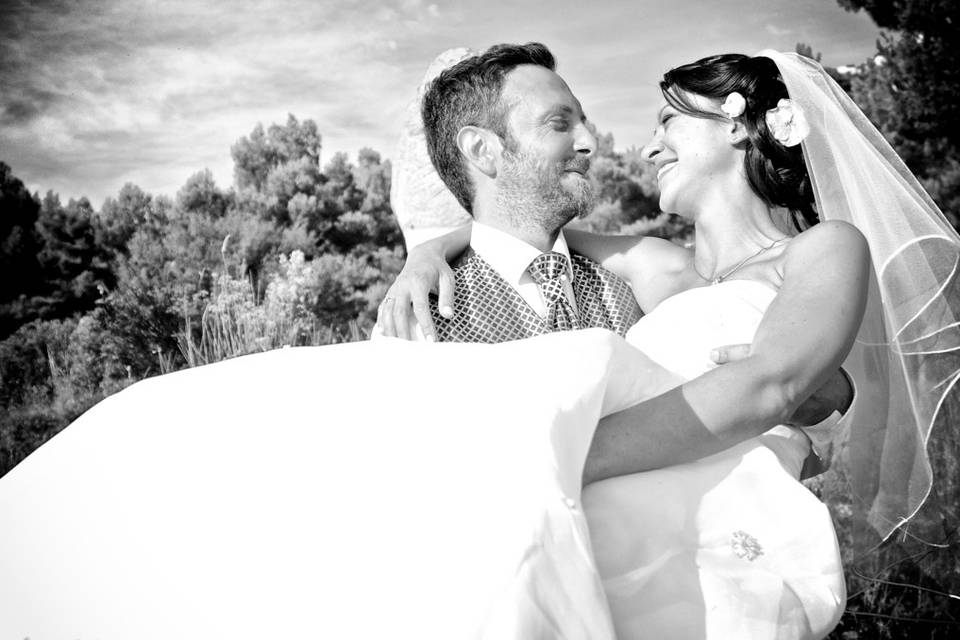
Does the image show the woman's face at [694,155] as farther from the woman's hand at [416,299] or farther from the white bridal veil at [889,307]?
the woman's hand at [416,299]

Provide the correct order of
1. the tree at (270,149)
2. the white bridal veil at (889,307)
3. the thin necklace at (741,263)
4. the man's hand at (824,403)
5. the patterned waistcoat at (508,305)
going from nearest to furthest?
the man's hand at (824,403)
the white bridal veil at (889,307)
the thin necklace at (741,263)
the patterned waistcoat at (508,305)
the tree at (270,149)

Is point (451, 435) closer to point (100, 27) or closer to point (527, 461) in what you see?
point (527, 461)

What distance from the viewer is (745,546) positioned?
1551mm

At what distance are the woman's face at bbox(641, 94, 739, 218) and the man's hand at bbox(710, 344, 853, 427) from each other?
62 centimetres

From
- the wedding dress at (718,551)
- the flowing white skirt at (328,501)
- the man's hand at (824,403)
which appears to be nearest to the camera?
the flowing white skirt at (328,501)

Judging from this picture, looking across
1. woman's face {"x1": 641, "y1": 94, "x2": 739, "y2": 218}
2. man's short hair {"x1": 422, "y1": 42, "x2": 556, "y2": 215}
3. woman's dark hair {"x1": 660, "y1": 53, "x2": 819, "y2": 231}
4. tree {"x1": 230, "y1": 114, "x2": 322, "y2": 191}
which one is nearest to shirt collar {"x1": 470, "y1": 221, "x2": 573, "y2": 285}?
man's short hair {"x1": 422, "y1": 42, "x2": 556, "y2": 215}

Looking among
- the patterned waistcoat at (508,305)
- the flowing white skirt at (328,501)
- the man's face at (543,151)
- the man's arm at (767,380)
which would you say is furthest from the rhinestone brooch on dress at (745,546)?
the man's face at (543,151)

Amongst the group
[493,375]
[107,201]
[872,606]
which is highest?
[107,201]

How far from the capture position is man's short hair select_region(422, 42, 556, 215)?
2.72 m

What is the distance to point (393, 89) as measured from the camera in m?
9.32

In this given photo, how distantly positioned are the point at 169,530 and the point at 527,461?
55 centimetres

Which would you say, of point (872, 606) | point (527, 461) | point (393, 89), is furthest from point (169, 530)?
point (393, 89)

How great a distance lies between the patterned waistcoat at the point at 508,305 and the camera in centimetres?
248

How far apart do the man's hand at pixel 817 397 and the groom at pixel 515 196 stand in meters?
0.67
